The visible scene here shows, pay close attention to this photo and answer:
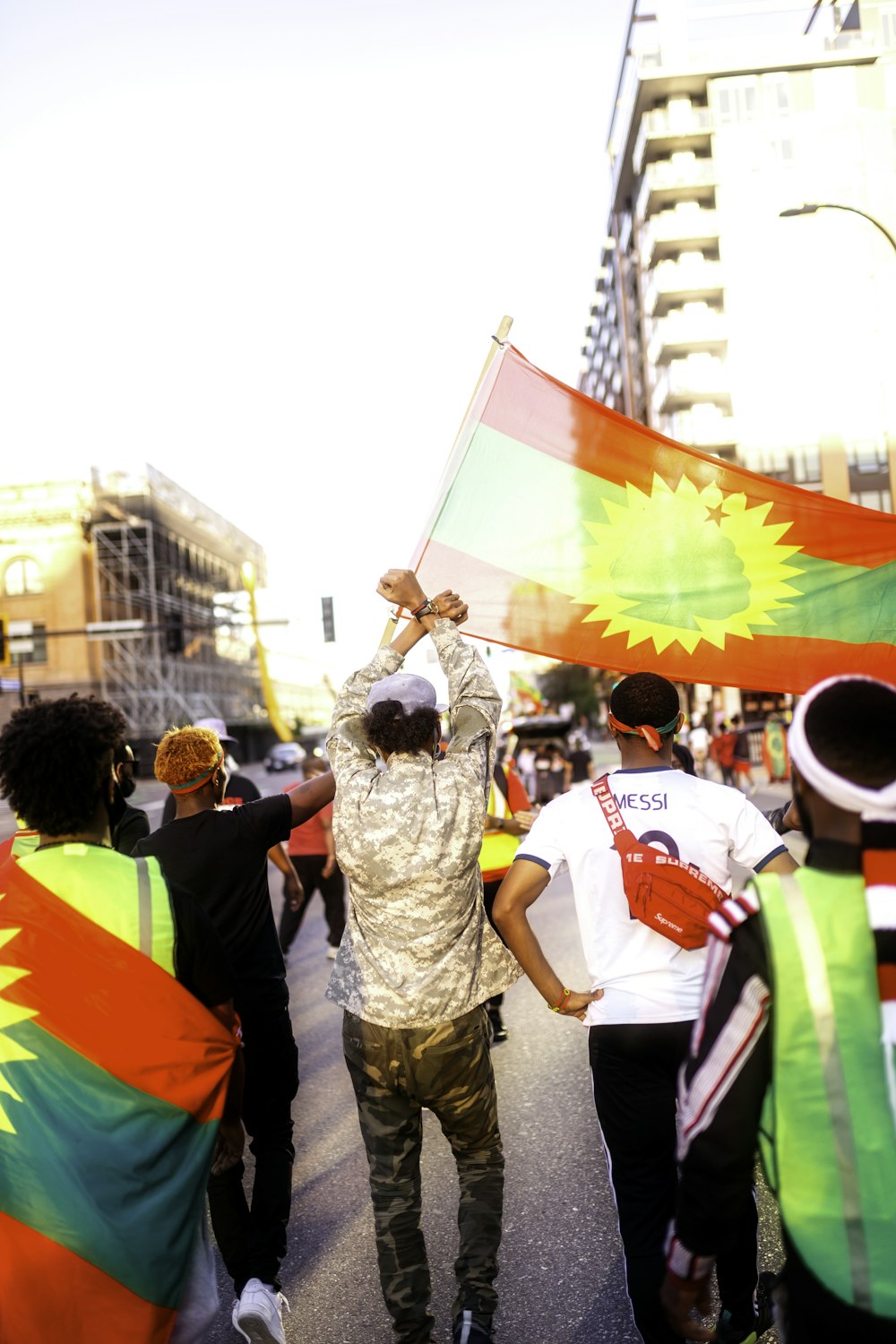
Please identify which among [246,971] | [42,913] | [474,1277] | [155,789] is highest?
[42,913]

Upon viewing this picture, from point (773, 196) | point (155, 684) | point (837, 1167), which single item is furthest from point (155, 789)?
point (837, 1167)

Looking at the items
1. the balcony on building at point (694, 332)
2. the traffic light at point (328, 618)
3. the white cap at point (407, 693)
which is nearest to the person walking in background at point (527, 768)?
the traffic light at point (328, 618)

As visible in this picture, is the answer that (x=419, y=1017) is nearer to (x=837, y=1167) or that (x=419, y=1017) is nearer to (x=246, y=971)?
(x=246, y=971)

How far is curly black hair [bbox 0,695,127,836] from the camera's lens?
2783 millimetres

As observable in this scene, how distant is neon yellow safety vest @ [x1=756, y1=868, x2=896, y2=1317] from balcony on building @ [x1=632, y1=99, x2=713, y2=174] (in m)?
56.8

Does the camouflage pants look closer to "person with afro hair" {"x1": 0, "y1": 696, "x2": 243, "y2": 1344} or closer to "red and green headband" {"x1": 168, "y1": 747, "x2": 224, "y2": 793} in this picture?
"person with afro hair" {"x1": 0, "y1": 696, "x2": 243, "y2": 1344}

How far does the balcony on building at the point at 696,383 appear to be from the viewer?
5175 cm

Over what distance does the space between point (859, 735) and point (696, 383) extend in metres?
52.3

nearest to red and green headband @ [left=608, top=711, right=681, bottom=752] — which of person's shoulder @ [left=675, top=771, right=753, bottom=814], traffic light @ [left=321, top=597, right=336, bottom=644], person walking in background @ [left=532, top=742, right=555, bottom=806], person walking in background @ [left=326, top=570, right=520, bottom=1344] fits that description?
person's shoulder @ [left=675, top=771, right=753, bottom=814]

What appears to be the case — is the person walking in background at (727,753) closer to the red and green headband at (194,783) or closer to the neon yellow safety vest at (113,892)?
the red and green headband at (194,783)

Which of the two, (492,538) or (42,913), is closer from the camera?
(42,913)

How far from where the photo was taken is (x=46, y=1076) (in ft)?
8.59

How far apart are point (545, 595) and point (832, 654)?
1235 mm

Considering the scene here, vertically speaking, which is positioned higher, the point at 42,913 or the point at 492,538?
the point at 492,538
